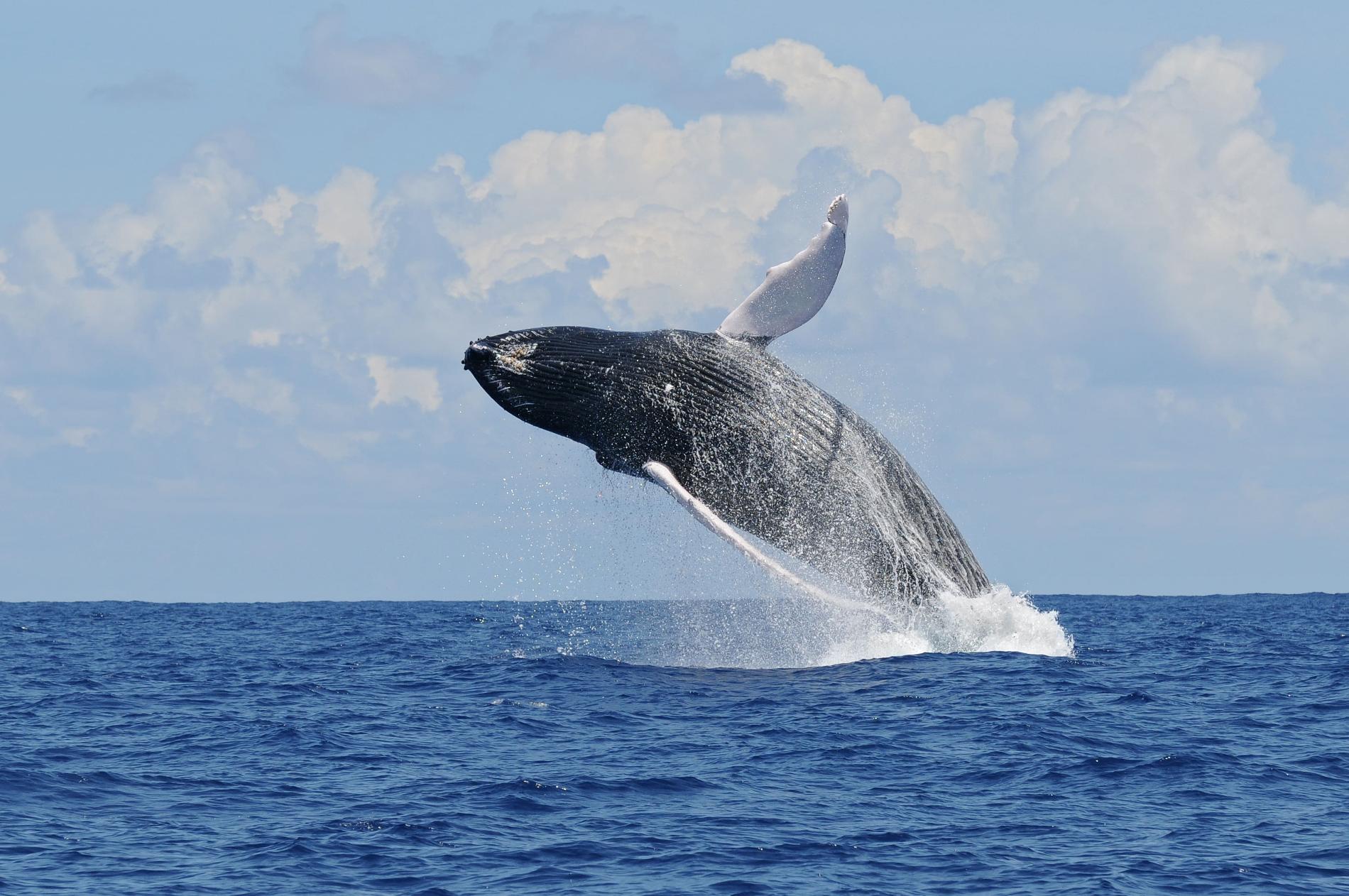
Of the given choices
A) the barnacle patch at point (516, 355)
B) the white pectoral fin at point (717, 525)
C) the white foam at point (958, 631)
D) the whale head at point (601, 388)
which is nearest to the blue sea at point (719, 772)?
the white foam at point (958, 631)

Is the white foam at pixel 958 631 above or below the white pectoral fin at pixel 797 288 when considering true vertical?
below

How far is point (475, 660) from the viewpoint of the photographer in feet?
86.1

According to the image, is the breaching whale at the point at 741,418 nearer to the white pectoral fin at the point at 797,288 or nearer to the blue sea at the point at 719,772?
the white pectoral fin at the point at 797,288

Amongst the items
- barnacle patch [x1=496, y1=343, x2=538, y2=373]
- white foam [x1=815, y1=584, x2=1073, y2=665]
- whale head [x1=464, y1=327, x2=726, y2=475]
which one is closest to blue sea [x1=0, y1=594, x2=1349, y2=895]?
white foam [x1=815, y1=584, x2=1073, y2=665]

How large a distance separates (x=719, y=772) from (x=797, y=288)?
17.4 ft

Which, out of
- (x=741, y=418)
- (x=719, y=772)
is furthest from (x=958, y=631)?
(x=719, y=772)

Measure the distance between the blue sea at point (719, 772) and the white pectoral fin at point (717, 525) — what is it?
144 cm

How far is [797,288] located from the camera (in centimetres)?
1627

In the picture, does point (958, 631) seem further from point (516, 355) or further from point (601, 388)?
point (516, 355)

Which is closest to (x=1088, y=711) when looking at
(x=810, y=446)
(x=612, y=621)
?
(x=810, y=446)

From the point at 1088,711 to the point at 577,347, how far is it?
23.1 feet

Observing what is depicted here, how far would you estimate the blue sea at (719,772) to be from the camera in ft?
35.9

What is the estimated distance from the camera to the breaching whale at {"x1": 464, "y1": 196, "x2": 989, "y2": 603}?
1611 centimetres

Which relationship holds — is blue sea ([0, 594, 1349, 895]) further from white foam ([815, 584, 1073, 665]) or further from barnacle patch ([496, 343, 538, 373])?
barnacle patch ([496, 343, 538, 373])
